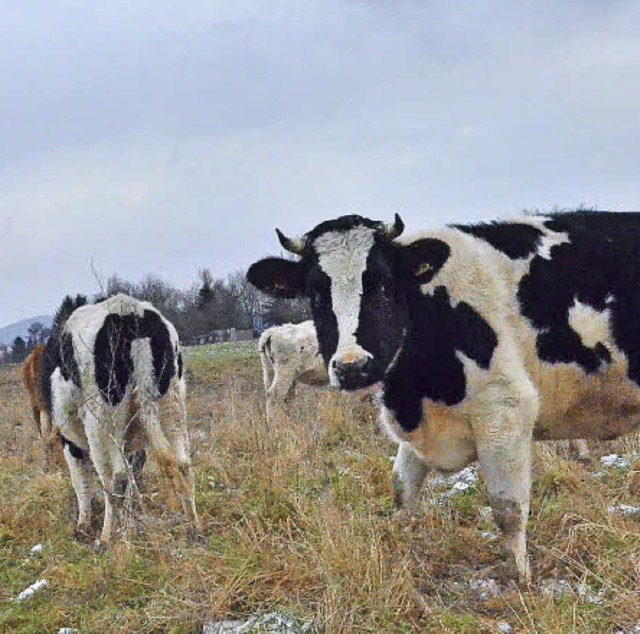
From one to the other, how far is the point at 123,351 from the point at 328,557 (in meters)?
3.44

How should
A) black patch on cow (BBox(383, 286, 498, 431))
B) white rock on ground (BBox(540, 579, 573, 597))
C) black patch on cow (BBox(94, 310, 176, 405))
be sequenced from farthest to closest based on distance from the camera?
1. black patch on cow (BBox(94, 310, 176, 405))
2. black patch on cow (BBox(383, 286, 498, 431))
3. white rock on ground (BBox(540, 579, 573, 597))

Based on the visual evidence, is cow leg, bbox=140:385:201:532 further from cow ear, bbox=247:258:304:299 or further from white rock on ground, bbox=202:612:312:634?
white rock on ground, bbox=202:612:312:634

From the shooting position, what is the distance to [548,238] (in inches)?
229

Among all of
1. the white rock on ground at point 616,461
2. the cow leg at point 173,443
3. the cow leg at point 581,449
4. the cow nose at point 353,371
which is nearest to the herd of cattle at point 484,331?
the cow nose at point 353,371

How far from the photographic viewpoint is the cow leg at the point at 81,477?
792 centimetres

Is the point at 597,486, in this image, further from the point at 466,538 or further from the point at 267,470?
the point at 267,470

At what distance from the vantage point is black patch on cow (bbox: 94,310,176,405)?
7281 mm

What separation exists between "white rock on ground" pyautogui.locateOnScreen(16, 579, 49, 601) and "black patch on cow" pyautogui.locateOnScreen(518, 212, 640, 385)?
3858 millimetres

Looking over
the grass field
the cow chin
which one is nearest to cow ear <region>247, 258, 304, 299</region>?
the cow chin

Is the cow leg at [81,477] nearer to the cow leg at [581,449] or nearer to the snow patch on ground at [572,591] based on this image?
the snow patch on ground at [572,591]

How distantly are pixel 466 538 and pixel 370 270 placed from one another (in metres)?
2.16

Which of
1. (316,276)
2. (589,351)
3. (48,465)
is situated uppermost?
(316,276)

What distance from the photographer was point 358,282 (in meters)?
5.18

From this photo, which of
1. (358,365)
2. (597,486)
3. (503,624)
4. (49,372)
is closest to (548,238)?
(358,365)
